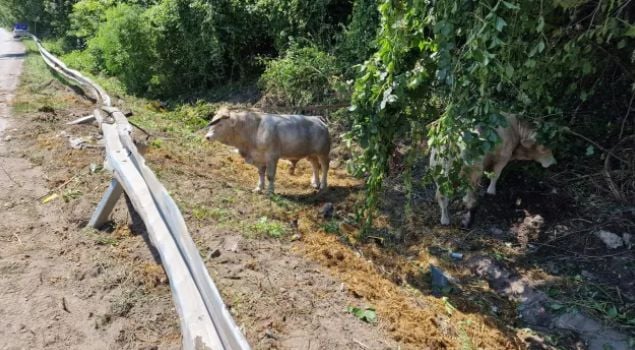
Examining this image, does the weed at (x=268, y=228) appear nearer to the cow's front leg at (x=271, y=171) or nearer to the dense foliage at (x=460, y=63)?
the dense foliage at (x=460, y=63)

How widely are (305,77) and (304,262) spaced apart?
7.13 metres

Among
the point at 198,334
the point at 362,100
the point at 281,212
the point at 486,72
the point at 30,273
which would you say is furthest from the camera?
the point at 281,212

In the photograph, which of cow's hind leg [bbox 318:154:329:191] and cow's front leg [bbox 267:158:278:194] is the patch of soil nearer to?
cow's front leg [bbox 267:158:278:194]

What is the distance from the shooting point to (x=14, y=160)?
7.33 m

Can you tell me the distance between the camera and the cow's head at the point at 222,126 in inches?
304

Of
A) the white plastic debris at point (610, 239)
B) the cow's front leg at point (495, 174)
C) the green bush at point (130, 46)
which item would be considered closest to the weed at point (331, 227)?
the cow's front leg at point (495, 174)

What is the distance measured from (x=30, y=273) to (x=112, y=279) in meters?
0.78

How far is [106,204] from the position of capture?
512 cm

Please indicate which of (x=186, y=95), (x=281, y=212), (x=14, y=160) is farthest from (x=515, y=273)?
(x=186, y=95)

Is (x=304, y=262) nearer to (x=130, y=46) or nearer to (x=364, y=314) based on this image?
(x=364, y=314)

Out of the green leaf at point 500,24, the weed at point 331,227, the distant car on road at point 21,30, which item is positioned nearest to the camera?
the green leaf at point 500,24

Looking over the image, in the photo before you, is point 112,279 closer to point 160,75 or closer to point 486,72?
point 486,72

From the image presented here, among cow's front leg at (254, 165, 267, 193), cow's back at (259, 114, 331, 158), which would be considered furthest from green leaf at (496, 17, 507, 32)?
cow's front leg at (254, 165, 267, 193)

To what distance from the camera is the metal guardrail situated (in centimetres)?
263
